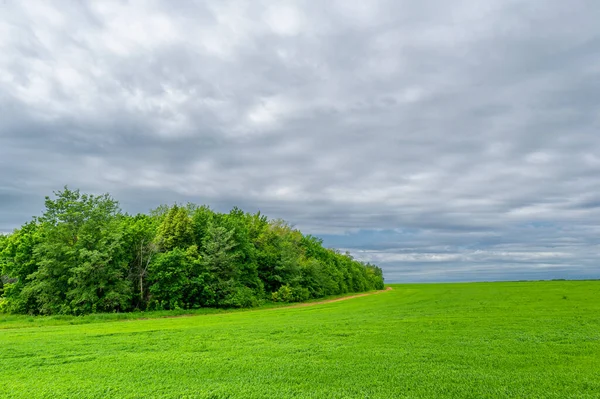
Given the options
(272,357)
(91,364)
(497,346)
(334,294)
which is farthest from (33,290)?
(334,294)

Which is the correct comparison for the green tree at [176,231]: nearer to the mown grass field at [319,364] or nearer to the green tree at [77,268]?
the green tree at [77,268]

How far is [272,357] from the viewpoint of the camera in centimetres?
1328

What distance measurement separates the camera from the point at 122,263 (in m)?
A: 39.4

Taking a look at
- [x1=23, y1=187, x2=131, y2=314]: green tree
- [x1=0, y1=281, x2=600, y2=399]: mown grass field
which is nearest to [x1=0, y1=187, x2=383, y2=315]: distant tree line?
[x1=23, y1=187, x2=131, y2=314]: green tree

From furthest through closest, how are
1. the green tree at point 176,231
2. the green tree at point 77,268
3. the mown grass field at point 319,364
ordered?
the green tree at point 176,231
the green tree at point 77,268
the mown grass field at point 319,364

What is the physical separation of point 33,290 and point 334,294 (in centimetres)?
4857

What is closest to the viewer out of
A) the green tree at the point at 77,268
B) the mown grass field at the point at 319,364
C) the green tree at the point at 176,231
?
the mown grass field at the point at 319,364

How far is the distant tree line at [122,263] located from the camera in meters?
37.6

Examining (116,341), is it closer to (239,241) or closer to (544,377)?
(544,377)

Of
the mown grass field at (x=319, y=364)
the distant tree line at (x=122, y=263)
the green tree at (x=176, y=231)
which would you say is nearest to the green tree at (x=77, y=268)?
the distant tree line at (x=122, y=263)

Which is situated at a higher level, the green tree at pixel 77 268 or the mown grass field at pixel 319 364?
the green tree at pixel 77 268

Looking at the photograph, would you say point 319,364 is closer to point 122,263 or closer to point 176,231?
point 122,263

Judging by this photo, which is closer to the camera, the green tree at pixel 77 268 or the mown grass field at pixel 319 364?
the mown grass field at pixel 319 364

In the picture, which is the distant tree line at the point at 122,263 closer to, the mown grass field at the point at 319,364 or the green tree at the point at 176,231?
the green tree at the point at 176,231
